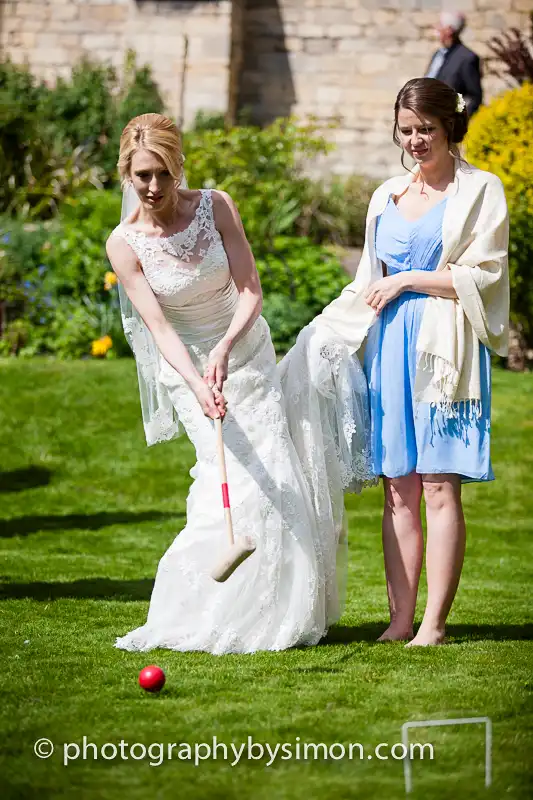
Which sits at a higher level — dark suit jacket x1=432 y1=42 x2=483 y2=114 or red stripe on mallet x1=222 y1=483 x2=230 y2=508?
dark suit jacket x1=432 y1=42 x2=483 y2=114

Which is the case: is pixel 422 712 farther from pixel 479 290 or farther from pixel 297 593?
pixel 479 290

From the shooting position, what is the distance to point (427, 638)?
426 centimetres

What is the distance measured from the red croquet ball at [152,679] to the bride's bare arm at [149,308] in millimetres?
1025

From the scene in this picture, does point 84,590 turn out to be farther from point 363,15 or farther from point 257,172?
point 363,15

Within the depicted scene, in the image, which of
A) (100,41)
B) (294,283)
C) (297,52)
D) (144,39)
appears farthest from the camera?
(100,41)

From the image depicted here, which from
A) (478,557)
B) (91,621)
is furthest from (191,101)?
(91,621)

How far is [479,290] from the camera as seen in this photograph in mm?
4148

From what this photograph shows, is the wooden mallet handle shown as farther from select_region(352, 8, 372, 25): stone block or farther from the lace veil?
select_region(352, 8, 372, 25): stone block

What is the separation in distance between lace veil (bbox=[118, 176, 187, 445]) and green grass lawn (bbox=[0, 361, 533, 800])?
763 millimetres

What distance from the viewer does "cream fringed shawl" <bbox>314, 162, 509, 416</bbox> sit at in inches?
163

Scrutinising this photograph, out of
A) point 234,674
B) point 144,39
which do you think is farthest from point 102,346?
point 234,674

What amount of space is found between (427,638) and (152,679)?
116cm

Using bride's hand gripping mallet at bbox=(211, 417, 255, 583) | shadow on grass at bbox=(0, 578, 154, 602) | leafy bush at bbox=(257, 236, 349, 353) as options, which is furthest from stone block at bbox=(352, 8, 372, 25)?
bride's hand gripping mallet at bbox=(211, 417, 255, 583)

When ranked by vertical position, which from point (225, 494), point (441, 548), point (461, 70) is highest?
point (461, 70)
